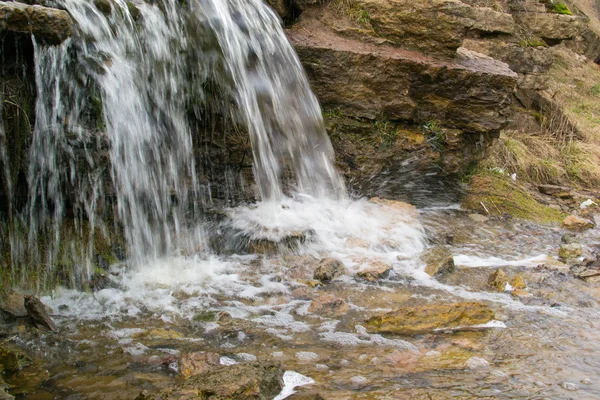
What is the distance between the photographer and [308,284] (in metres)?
4.22

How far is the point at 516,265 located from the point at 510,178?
2.77 metres

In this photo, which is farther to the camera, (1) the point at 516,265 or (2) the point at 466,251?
(2) the point at 466,251

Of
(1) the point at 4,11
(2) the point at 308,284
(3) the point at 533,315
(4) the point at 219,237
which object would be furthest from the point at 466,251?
(1) the point at 4,11

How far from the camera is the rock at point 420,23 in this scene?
19.8ft

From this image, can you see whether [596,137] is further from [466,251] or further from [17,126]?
[17,126]

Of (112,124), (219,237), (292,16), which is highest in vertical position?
(292,16)

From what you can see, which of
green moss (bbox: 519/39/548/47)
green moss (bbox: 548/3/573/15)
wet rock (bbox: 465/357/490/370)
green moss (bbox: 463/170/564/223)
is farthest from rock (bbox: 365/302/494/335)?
green moss (bbox: 548/3/573/15)

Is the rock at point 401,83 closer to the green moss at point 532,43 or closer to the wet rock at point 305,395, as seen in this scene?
the green moss at point 532,43

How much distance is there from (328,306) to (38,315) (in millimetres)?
1719

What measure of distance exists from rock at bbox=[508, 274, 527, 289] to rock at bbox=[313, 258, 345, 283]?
4.17 ft

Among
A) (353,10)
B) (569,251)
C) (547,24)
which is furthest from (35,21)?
(547,24)

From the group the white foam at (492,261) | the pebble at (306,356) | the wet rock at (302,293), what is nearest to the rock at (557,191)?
the white foam at (492,261)

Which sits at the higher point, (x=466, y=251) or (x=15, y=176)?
(x=15, y=176)

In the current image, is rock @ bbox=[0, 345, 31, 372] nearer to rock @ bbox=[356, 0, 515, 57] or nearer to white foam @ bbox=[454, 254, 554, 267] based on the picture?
white foam @ bbox=[454, 254, 554, 267]
